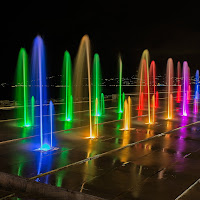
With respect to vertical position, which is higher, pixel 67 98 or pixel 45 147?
pixel 67 98

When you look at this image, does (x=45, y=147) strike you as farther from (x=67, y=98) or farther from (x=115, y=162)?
(x=67, y=98)

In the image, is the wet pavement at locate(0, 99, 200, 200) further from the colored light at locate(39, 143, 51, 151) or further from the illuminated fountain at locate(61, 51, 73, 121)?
the illuminated fountain at locate(61, 51, 73, 121)

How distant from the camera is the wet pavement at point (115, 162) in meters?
5.11

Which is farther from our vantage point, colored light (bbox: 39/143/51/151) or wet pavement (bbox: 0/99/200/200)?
colored light (bbox: 39/143/51/151)

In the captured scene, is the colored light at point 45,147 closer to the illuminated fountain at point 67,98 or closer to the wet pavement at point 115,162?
the wet pavement at point 115,162

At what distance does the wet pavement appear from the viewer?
5109mm

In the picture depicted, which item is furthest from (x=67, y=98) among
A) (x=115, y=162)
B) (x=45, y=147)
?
(x=115, y=162)

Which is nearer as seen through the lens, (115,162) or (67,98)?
(115,162)

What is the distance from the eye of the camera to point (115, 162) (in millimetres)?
6617

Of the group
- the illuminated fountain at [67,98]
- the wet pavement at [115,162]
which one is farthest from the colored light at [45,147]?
the illuminated fountain at [67,98]

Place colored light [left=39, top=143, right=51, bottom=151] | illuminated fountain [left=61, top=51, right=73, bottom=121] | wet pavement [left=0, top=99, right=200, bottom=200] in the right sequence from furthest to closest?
illuminated fountain [left=61, top=51, right=73, bottom=121]
colored light [left=39, top=143, right=51, bottom=151]
wet pavement [left=0, top=99, right=200, bottom=200]

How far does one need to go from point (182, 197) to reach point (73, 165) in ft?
8.52

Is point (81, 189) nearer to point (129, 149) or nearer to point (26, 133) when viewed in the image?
point (129, 149)

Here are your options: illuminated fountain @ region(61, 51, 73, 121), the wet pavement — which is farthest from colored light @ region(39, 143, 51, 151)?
illuminated fountain @ region(61, 51, 73, 121)
